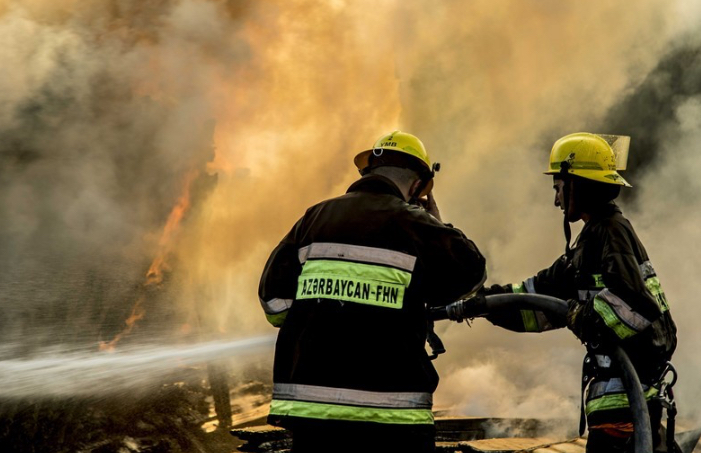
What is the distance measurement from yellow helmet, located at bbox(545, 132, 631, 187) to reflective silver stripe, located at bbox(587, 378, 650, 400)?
3.07 feet

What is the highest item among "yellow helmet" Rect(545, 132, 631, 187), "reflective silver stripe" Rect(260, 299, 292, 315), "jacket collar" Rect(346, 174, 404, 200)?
"yellow helmet" Rect(545, 132, 631, 187)

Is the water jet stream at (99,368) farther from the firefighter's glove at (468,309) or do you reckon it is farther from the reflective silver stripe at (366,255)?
the reflective silver stripe at (366,255)

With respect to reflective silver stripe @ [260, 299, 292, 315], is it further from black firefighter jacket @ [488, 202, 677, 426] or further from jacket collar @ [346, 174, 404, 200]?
black firefighter jacket @ [488, 202, 677, 426]

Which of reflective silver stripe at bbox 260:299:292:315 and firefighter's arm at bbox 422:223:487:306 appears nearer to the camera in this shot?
firefighter's arm at bbox 422:223:487:306

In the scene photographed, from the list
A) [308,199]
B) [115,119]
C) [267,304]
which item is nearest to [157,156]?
[115,119]

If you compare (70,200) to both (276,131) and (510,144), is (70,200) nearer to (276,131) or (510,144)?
(276,131)

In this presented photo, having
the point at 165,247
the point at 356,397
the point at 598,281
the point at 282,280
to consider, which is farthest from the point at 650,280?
the point at 165,247

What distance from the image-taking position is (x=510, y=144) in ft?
37.0

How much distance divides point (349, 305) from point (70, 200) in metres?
11.6

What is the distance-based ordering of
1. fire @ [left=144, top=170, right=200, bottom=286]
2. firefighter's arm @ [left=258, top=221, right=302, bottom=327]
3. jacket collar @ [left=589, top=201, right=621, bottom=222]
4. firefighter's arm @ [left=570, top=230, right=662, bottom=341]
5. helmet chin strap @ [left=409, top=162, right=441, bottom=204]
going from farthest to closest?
fire @ [left=144, top=170, right=200, bottom=286], jacket collar @ [left=589, top=201, right=621, bottom=222], helmet chin strap @ [left=409, top=162, right=441, bottom=204], firefighter's arm @ [left=570, top=230, right=662, bottom=341], firefighter's arm @ [left=258, top=221, right=302, bottom=327]

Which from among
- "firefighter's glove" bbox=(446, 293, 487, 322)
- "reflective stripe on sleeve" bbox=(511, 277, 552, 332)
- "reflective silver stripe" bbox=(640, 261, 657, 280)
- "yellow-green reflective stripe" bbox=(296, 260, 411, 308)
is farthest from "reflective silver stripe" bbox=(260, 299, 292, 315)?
"reflective silver stripe" bbox=(640, 261, 657, 280)

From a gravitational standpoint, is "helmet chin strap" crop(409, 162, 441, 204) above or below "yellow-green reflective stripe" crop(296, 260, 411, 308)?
above

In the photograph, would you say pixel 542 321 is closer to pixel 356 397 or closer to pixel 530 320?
pixel 530 320

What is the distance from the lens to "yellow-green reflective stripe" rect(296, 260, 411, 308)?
2.38m
